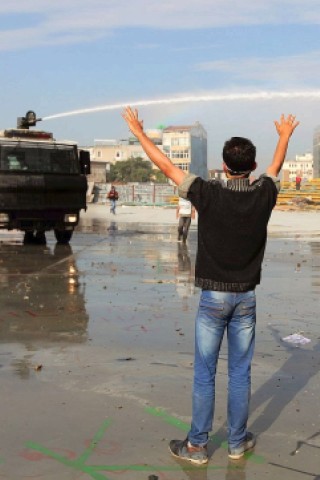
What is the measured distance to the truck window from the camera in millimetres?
17797

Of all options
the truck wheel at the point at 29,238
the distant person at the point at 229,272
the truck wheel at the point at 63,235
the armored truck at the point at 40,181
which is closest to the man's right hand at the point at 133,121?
the distant person at the point at 229,272

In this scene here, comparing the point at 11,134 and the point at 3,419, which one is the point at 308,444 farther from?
the point at 11,134

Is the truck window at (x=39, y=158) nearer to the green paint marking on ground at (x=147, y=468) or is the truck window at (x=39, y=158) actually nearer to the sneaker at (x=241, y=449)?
the sneaker at (x=241, y=449)

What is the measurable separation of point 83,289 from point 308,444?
22.4 feet

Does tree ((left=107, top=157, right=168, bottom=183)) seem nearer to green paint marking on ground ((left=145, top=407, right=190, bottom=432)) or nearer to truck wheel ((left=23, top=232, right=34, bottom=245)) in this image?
truck wheel ((left=23, top=232, right=34, bottom=245))

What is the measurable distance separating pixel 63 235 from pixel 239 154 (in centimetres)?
1554

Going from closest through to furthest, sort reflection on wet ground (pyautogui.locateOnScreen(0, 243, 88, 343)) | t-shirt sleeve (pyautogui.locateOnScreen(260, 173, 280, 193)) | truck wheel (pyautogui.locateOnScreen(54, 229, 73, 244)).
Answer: t-shirt sleeve (pyautogui.locateOnScreen(260, 173, 280, 193)), reflection on wet ground (pyautogui.locateOnScreen(0, 243, 88, 343)), truck wheel (pyautogui.locateOnScreen(54, 229, 73, 244))

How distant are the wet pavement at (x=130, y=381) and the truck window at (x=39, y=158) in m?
5.92

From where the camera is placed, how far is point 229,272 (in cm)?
426

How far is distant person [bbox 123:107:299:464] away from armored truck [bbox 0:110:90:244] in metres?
13.5

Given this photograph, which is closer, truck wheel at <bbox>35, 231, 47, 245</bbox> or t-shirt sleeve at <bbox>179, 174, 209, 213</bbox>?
t-shirt sleeve at <bbox>179, 174, 209, 213</bbox>

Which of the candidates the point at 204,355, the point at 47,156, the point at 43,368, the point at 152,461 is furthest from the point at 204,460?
the point at 47,156

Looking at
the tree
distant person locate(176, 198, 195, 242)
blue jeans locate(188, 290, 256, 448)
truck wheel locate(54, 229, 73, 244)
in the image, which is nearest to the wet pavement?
blue jeans locate(188, 290, 256, 448)

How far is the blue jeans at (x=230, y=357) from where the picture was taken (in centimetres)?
430
